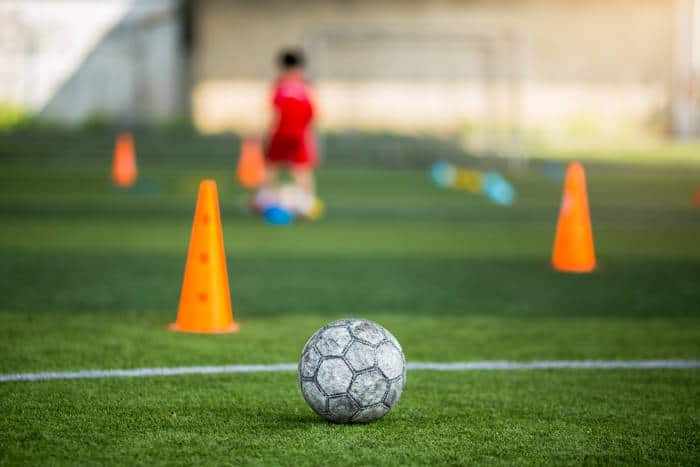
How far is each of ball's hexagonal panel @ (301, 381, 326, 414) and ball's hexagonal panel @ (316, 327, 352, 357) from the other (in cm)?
14

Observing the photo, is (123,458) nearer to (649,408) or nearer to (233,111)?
(649,408)

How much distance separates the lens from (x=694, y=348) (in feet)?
21.6

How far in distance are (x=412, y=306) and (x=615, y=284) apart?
6.76ft

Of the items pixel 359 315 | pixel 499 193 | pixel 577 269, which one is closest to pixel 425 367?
pixel 359 315

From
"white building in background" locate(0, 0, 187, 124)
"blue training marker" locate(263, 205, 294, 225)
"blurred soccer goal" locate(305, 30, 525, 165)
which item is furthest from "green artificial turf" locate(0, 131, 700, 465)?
"blurred soccer goal" locate(305, 30, 525, 165)

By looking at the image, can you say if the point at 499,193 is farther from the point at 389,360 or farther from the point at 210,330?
the point at 389,360

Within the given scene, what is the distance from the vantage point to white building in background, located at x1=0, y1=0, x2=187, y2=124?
30.6m

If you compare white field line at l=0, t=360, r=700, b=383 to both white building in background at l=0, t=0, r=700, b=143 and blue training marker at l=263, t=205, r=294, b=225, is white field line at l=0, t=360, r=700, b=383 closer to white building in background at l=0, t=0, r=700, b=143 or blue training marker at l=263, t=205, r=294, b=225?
blue training marker at l=263, t=205, r=294, b=225

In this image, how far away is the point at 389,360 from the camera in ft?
15.2

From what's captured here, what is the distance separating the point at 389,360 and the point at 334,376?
253 millimetres

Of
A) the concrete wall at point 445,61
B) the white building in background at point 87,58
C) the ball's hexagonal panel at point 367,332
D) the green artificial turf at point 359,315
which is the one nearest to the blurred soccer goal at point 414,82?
the concrete wall at point 445,61

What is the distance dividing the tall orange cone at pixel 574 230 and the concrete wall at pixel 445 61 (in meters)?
23.9

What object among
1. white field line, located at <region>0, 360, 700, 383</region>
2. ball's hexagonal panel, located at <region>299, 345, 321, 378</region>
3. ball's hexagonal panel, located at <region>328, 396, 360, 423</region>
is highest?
ball's hexagonal panel, located at <region>299, 345, 321, 378</region>

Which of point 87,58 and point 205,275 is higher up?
point 87,58
